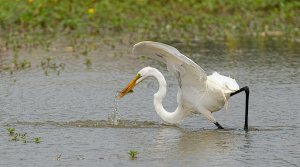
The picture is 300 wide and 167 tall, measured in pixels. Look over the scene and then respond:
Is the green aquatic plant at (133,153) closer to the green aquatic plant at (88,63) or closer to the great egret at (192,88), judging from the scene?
the great egret at (192,88)

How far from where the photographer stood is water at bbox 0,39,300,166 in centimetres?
815

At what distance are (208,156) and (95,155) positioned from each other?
1060 mm

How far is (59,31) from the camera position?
18.2 metres

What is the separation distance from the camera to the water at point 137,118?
26.7 feet

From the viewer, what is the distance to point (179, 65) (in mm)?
9656

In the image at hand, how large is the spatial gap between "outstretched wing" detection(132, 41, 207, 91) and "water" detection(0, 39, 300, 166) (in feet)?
1.72

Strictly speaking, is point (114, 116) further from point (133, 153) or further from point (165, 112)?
point (133, 153)

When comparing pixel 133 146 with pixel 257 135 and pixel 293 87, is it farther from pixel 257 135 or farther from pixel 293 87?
pixel 293 87

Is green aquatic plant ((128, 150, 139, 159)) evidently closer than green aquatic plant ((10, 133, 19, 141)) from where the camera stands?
Yes

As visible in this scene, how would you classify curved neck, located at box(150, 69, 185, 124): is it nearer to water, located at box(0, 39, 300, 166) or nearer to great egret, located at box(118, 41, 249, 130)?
great egret, located at box(118, 41, 249, 130)

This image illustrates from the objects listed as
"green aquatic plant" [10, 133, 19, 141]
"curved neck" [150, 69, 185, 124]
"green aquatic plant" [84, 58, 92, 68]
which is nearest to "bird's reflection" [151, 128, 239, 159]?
"curved neck" [150, 69, 185, 124]

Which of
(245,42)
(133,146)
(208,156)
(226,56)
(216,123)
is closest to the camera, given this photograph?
(208,156)

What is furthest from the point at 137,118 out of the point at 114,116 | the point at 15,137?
the point at 15,137

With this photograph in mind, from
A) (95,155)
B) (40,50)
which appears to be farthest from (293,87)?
(40,50)
